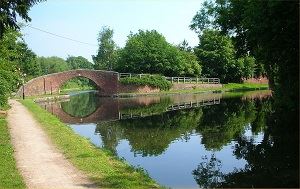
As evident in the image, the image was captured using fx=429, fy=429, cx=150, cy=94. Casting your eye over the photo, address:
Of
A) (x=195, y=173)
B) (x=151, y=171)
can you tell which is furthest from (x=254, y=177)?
(x=151, y=171)

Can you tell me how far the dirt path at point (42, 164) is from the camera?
10.5 m

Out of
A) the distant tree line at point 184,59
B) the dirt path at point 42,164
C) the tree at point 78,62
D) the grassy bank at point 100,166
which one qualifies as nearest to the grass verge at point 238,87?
the distant tree line at point 184,59

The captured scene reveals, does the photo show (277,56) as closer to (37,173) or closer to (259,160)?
(259,160)

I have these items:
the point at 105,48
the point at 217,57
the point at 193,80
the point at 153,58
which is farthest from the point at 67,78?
the point at 105,48

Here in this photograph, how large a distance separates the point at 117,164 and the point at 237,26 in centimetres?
1341

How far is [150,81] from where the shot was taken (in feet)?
186

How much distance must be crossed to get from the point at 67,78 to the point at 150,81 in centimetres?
1176

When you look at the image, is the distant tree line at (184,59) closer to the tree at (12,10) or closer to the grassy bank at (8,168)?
the grassy bank at (8,168)

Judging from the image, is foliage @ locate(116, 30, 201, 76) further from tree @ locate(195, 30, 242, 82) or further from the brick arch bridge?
the brick arch bridge

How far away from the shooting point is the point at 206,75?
6762 centimetres

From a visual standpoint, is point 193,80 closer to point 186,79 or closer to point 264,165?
point 186,79

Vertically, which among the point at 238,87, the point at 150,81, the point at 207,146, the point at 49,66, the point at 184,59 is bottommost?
the point at 207,146

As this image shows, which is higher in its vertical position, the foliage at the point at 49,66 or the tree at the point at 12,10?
the foliage at the point at 49,66

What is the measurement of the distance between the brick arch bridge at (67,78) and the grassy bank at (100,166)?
129 feet
